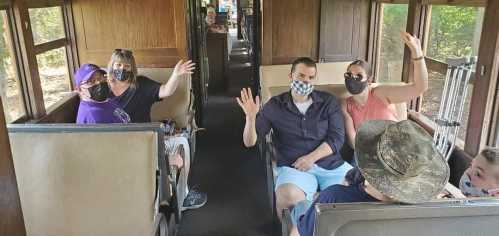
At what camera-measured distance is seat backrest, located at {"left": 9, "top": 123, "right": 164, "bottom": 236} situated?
68.4 inches

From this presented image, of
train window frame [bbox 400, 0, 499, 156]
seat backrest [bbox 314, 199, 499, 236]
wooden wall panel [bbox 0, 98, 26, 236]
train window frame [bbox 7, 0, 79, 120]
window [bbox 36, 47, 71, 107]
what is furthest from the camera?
window [bbox 36, 47, 71, 107]

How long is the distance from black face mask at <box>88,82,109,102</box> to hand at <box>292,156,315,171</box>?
129cm

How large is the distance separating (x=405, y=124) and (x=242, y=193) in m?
2.06

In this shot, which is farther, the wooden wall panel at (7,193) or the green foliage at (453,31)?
the green foliage at (453,31)

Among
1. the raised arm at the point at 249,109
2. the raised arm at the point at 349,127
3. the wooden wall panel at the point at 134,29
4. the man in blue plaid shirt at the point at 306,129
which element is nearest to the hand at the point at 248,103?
the raised arm at the point at 249,109

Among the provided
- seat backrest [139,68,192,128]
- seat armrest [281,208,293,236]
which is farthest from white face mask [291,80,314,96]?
seat backrest [139,68,192,128]

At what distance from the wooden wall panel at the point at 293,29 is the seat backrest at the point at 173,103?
1145mm

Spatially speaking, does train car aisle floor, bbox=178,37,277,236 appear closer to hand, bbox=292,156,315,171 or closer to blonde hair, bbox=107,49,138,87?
hand, bbox=292,156,315,171

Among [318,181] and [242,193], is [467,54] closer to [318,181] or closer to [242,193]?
[318,181]

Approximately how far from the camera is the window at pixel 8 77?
2.41m

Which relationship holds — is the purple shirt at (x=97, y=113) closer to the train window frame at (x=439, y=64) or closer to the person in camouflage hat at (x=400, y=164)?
the person in camouflage hat at (x=400, y=164)

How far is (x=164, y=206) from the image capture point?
6.95 feet

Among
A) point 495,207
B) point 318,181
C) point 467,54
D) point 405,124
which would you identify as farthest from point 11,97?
point 467,54

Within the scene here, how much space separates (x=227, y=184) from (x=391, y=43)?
1882 mm
